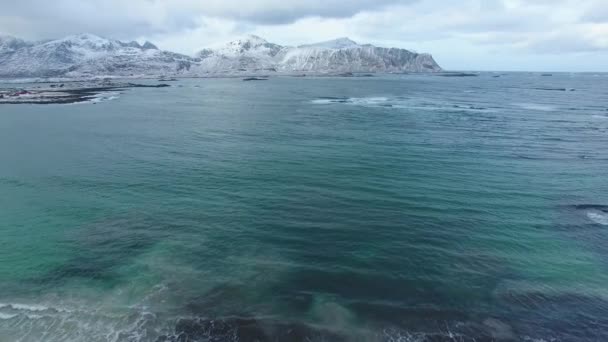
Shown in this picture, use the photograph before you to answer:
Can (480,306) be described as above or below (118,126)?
below

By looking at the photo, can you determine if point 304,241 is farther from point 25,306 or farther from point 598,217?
point 598,217

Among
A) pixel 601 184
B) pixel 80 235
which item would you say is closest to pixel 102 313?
pixel 80 235

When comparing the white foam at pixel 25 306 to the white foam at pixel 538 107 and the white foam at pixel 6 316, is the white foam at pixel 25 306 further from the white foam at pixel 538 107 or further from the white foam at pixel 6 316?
the white foam at pixel 538 107

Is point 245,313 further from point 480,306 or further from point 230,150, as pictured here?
point 230,150

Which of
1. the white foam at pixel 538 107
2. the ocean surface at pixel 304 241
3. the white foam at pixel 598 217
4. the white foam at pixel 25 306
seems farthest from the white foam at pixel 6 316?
the white foam at pixel 538 107

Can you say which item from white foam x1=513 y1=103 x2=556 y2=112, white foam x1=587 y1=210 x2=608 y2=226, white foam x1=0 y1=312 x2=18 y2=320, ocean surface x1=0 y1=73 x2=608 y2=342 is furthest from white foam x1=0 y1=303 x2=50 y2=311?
white foam x1=513 y1=103 x2=556 y2=112

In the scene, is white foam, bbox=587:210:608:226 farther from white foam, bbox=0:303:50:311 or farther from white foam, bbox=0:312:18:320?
white foam, bbox=0:312:18:320
